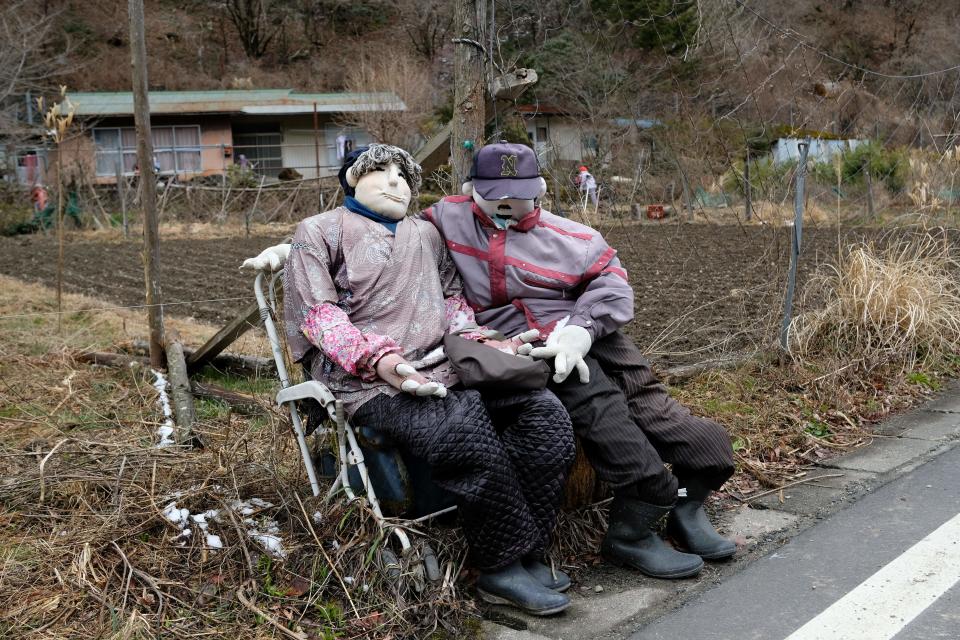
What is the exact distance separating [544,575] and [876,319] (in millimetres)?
3706

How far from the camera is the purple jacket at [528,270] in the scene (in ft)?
11.3

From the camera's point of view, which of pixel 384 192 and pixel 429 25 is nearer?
pixel 384 192

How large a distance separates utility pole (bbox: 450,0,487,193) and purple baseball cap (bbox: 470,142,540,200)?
902 millimetres

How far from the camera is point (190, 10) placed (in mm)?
49562

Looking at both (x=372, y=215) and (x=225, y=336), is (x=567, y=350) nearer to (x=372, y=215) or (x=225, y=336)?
(x=372, y=215)

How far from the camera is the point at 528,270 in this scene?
3.45 meters

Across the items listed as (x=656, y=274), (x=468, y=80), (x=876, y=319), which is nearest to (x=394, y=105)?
(x=656, y=274)

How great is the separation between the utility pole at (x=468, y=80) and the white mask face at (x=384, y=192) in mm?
1006

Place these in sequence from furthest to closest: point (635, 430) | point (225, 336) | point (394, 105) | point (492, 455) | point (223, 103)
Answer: point (223, 103), point (394, 105), point (225, 336), point (635, 430), point (492, 455)

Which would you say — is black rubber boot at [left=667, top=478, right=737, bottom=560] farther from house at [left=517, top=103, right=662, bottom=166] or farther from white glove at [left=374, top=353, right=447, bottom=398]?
house at [left=517, top=103, right=662, bottom=166]

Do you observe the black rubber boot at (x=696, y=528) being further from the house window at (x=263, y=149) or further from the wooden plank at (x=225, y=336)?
the house window at (x=263, y=149)

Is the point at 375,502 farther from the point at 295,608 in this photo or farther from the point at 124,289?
the point at 124,289

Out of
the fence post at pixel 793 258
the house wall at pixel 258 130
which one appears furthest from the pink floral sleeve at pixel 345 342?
the house wall at pixel 258 130

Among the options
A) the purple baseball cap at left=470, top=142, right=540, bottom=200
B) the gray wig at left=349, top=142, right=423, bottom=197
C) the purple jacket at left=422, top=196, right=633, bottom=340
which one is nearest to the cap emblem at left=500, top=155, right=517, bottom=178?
the purple baseball cap at left=470, top=142, right=540, bottom=200
